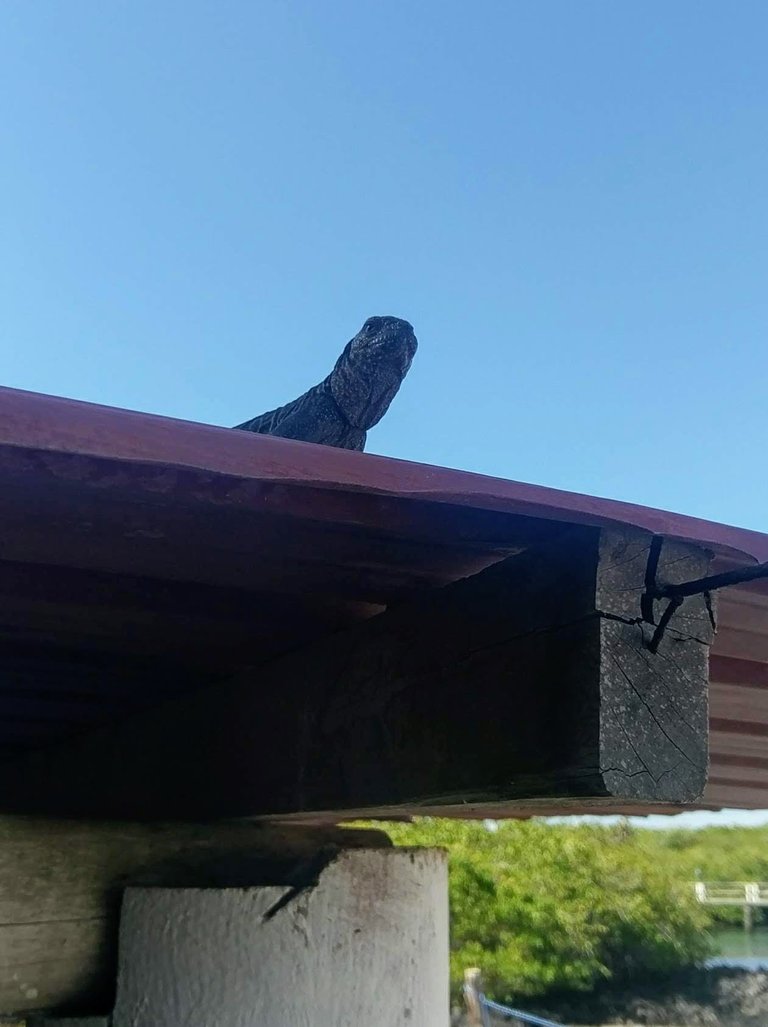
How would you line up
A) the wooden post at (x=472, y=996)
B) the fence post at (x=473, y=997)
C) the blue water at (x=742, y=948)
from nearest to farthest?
1. the fence post at (x=473, y=997)
2. the wooden post at (x=472, y=996)
3. the blue water at (x=742, y=948)

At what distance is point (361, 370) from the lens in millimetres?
1754

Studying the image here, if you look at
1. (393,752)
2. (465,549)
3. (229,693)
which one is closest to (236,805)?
(229,693)

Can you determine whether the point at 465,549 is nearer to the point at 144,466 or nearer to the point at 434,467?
the point at 434,467

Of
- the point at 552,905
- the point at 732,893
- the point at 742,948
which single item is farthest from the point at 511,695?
the point at 742,948

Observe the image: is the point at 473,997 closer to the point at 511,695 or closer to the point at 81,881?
the point at 81,881

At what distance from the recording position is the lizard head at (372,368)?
1753 mm

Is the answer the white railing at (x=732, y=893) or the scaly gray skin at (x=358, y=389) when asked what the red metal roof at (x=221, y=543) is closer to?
the scaly gray skin at (x=358, y=389)

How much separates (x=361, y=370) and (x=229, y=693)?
644 millimetres

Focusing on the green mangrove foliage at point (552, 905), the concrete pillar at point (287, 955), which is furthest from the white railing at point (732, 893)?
the concrete pillar at point (287, 955)

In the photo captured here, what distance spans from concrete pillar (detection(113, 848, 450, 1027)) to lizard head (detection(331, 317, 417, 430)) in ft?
2.90

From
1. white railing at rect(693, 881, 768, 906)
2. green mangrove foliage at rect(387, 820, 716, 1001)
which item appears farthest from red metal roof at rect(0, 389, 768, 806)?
white railing at rect(693, 881, 768, 906)

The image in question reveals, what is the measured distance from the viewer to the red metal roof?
2.61 ft

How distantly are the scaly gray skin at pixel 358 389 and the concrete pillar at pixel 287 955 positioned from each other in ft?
2.76

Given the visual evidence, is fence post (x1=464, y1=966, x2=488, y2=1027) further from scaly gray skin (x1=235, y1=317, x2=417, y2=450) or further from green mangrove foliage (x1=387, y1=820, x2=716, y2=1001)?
scaly gray skin (x1=235, y1=317, x2=417, y2=450)
